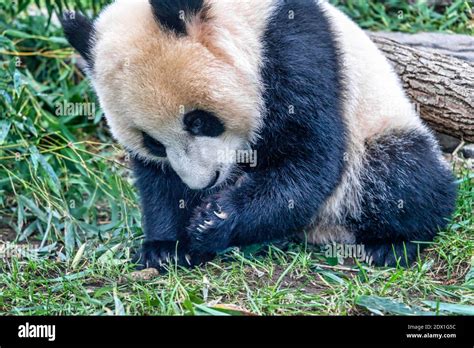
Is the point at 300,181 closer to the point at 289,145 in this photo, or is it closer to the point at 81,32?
the point at 289,145

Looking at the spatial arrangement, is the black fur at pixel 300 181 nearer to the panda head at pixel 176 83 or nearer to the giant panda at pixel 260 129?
the giant panda at pixel 260 129

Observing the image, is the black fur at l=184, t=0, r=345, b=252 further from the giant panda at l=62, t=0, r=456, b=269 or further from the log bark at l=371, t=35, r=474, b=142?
the log bark at l=371, t=35, r=474, b=142

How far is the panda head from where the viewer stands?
381cm

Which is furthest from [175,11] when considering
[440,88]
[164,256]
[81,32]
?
[440,88]

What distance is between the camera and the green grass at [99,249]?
150 inches

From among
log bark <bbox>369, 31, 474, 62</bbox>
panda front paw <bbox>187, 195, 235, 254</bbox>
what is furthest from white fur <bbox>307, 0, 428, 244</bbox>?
log bark <bbox>369, 31, 474, 62</bbox>

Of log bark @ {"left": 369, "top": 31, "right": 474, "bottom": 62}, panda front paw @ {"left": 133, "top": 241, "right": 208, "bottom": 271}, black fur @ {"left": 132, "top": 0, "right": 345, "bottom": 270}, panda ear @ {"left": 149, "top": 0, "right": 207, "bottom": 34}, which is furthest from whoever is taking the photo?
log bark @ {"left": 369, "top": 31, "right": 474, "bottom": 62}

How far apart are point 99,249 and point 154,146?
2.86 ft

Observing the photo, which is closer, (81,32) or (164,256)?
(81,32)

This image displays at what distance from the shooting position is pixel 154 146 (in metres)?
4.18

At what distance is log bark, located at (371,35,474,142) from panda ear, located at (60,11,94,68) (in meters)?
2.46

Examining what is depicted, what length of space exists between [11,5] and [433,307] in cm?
450

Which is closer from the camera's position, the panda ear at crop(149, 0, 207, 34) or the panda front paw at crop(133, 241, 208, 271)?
the panda ear at crop(149, 0, 207, 34)

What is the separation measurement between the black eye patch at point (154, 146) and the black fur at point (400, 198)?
124 centimetres
